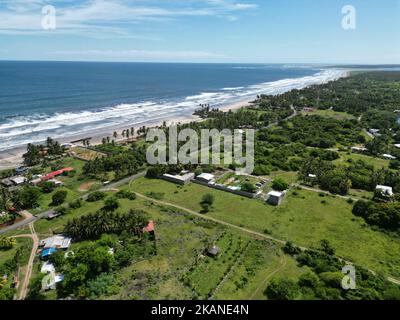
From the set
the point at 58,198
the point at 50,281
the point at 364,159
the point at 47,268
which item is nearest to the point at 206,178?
the point at 58,198

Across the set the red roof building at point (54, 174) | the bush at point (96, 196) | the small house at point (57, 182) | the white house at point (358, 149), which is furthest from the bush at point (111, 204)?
the white house at point (358, 149)

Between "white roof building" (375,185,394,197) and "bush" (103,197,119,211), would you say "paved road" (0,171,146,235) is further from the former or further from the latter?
"white roof building" (375,185,394,197)

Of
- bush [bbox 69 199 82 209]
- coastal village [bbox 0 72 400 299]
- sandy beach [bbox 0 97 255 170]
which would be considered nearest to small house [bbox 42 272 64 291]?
coastal village [bbox 0 72 400 299]

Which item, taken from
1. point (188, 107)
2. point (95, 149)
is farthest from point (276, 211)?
point (188, 107)

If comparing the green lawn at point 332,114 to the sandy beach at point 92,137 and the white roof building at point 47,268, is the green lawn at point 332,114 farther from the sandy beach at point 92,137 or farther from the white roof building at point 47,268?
the white roof building at point 47,268

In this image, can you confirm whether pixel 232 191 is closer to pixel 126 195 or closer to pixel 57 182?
pixel 126 195

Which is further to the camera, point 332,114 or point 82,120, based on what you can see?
point 332,114

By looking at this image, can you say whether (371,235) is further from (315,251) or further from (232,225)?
(232,225)
